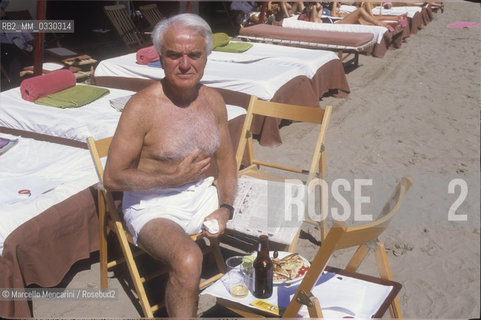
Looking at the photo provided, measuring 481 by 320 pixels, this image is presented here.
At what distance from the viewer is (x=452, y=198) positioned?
4.33 meters

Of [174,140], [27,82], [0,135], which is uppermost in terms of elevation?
[174,140]

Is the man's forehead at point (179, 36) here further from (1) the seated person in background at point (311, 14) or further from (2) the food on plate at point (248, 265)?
(1) the seated person in background at point (311, 14)

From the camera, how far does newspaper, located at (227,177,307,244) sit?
281 centimetres

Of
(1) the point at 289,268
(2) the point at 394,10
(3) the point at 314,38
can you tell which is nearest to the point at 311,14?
(3) the point at 314,38

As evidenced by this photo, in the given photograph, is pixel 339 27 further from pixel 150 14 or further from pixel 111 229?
pixel 111 229

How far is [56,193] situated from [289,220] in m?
1.47

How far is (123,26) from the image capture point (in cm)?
938

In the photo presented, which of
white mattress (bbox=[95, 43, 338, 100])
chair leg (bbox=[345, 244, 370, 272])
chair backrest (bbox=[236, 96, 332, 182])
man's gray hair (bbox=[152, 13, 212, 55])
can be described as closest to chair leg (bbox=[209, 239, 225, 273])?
chair backrest (bbox=[236, 96, 332, 182])

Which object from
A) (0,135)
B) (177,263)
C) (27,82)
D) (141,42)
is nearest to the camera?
(177,263)

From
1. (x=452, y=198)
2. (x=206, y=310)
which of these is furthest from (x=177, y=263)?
(x=452, y=198)

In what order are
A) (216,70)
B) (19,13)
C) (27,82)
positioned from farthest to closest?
1. (19,13)
2. (216,70)
3. (27,82)

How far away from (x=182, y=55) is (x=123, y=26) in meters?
7.44

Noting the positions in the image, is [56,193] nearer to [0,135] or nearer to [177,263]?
[177,263]

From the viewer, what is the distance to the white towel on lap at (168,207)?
251 cm
